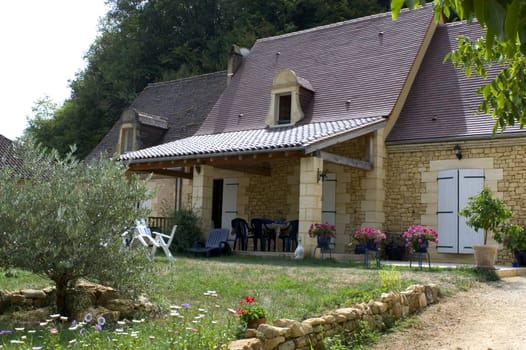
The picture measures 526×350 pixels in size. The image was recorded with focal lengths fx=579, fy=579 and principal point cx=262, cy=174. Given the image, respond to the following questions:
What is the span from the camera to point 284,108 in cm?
1538

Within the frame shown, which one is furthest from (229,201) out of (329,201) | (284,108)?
(329,201)

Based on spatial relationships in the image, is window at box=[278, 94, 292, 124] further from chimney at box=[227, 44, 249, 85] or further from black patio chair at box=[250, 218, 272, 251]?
chimney at box=[227, 44, 249, 85]

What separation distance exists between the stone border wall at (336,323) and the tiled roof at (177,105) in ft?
39.5

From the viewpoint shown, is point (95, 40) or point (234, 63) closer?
point (234, 63)

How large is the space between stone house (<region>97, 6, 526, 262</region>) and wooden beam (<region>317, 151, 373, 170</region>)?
30 mm

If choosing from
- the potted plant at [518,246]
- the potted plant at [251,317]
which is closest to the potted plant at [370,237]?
the potted plant at [518,246]

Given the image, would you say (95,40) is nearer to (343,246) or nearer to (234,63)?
(234,63)

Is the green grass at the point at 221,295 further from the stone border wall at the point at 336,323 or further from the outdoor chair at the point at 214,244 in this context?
the outdoor chair at the point at 214,244

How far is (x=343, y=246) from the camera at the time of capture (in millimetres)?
13969

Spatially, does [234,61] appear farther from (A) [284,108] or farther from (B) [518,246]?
(B) [518,246]

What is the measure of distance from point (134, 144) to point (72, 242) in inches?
515

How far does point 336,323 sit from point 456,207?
786 cm

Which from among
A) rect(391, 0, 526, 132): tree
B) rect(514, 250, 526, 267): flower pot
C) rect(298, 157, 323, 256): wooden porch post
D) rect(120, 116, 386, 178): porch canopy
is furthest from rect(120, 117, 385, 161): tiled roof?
rect(391, 0, 526, 132): tree

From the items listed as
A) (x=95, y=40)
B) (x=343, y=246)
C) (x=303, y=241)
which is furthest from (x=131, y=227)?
(x=95, y=40)
